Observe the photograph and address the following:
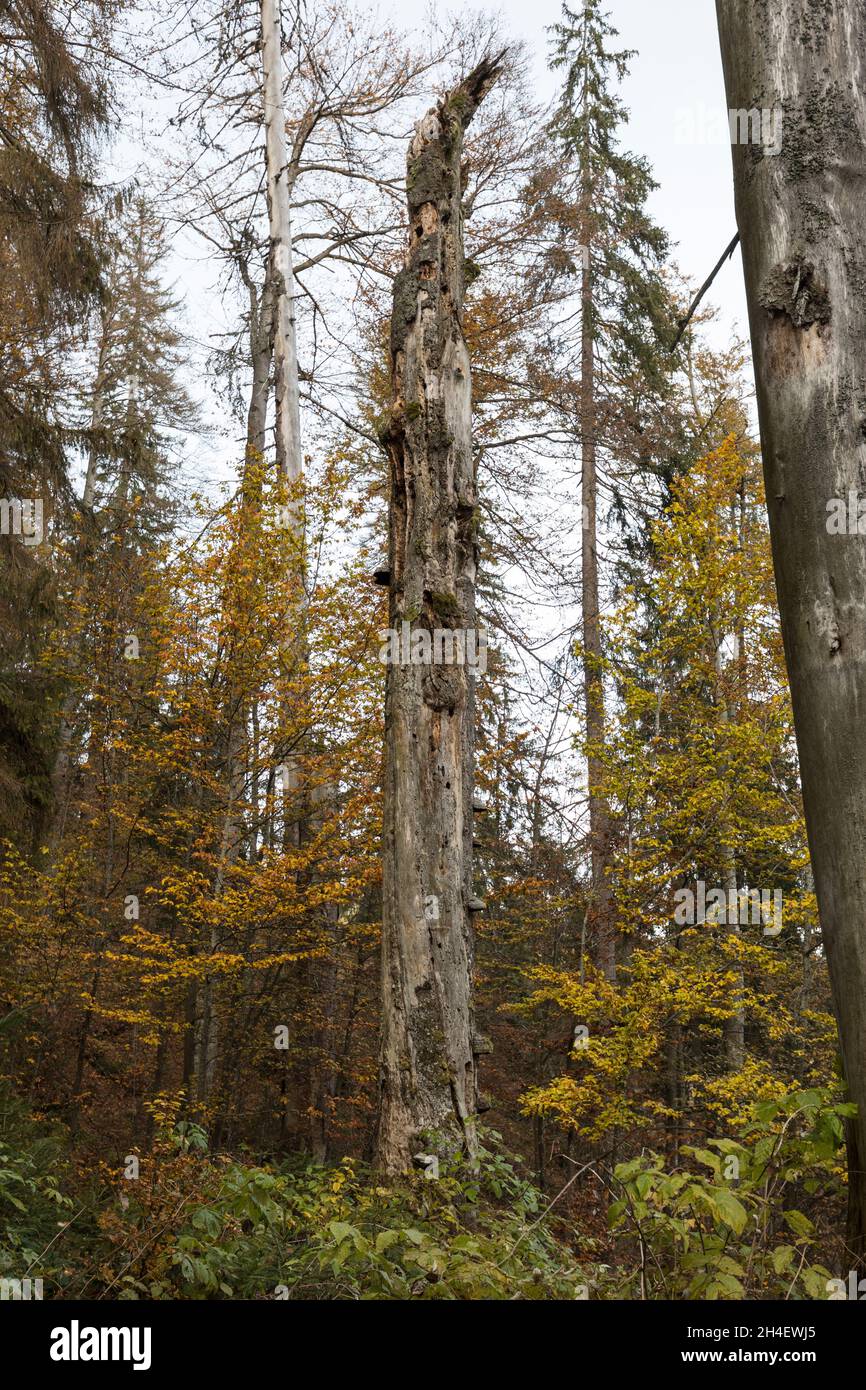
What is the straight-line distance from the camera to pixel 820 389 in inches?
122

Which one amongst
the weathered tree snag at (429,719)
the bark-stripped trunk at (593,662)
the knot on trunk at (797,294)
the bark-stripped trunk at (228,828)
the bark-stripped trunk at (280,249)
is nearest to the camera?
the knot on trunk at (797,294)

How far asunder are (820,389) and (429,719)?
10.2ft

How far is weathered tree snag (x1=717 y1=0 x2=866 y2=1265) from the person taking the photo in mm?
2936

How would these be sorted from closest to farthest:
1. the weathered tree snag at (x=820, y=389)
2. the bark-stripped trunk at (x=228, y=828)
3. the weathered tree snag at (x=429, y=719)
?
the weathered tree snag at (x=820, y=389), the weathered tree snag at (x=429, y=719), the bark-stripped trunk at (x=228, y=828)

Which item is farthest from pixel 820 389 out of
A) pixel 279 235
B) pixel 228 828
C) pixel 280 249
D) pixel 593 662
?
pixel 279 235

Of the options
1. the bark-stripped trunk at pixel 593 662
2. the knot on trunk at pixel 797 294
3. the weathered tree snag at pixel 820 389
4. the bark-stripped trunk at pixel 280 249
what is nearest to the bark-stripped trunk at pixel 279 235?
the bark-stripped trunk at pixel 280 249

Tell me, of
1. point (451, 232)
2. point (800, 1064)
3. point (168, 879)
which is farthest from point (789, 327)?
point (800, 1064)

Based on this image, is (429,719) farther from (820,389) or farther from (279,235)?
(279,235)

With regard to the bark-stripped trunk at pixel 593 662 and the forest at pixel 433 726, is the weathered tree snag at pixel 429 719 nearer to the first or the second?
the forest at pixel 433 726

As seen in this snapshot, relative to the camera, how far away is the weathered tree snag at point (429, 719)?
5.46m

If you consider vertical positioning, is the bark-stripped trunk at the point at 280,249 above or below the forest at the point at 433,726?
above

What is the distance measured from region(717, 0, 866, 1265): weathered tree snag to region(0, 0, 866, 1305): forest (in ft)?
0.04

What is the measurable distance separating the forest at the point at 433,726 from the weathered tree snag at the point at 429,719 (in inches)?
1.1
